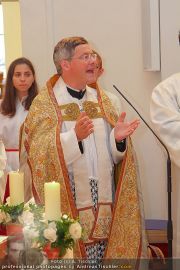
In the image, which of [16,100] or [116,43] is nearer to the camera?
[16,100]

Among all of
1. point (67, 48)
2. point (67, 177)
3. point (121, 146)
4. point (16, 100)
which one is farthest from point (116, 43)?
point (67, 177)

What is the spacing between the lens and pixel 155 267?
1.80 meters

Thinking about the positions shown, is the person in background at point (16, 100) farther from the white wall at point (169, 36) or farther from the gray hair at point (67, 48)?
the gray hair at point (67, 48)

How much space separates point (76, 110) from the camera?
3.15 metres

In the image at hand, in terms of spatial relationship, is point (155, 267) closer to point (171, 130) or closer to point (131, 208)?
point (131, 208)

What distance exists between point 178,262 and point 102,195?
1.50 meters

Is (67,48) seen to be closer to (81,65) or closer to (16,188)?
(81,65)

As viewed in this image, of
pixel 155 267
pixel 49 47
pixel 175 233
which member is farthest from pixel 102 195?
pixel 49 47

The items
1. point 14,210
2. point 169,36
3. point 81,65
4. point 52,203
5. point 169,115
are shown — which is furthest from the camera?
point 169,36

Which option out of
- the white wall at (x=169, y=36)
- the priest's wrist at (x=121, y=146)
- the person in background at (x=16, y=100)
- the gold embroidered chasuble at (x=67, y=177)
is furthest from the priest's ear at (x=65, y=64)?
the white wall at (x=169, y=36)

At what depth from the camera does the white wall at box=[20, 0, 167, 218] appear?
5.13 meters

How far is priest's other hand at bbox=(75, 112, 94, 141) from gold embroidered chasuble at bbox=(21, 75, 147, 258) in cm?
18

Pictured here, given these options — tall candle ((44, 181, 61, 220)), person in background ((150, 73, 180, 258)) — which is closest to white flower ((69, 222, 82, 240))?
tall candle ((44, 181, 61, 220))

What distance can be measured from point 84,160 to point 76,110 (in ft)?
0.98
